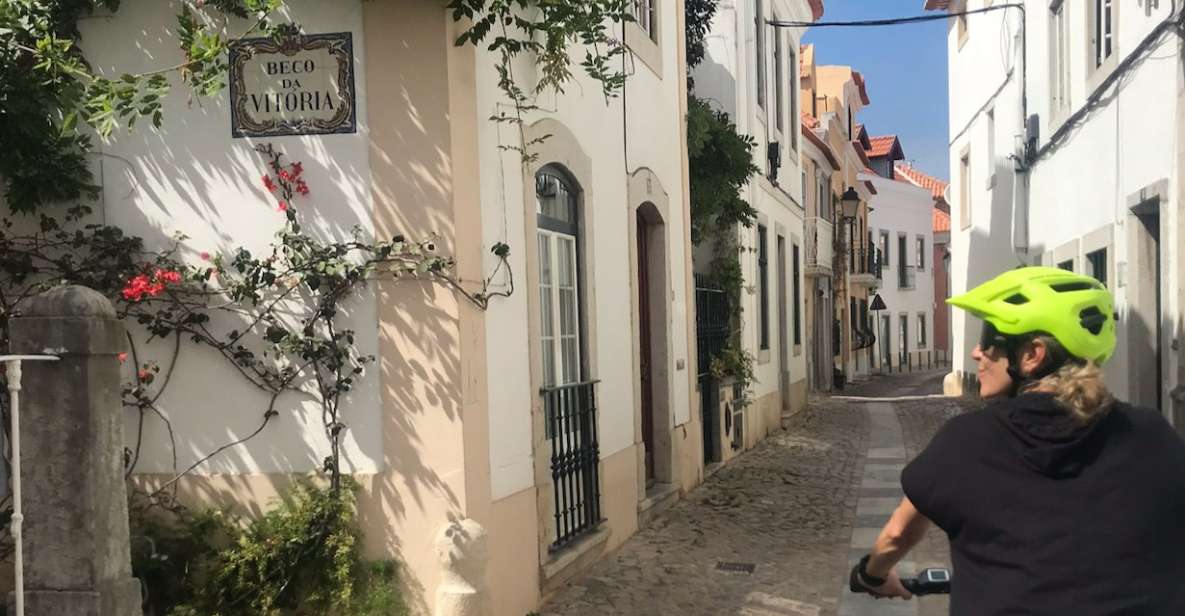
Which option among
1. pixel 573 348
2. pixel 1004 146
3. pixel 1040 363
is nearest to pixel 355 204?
pixel 573 348

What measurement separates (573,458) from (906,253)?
38252 mm

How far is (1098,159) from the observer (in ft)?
32.7

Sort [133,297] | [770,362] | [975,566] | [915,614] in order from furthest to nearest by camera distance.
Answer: [770,362]
[915,614]
[133,297]
[975,566]

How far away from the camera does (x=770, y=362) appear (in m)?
14.8

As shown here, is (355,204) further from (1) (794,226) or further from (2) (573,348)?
(1) (794,226)

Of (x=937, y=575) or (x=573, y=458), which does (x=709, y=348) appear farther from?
(x=937, y=575)

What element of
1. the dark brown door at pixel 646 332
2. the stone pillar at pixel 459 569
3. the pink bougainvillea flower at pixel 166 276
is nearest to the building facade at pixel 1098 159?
the dark brown door at pixel 646 332

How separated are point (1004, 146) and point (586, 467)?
11230mm

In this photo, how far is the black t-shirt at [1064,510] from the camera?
76.3 inches

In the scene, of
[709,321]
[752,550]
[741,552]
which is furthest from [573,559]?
[709,321]

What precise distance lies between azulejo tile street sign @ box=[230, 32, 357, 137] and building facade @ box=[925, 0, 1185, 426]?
5715 millimetres

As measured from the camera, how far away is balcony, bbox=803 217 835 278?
24.0 metres

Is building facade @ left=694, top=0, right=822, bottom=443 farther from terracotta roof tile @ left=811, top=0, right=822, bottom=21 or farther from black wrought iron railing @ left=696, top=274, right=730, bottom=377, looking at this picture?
black wrought iron railing @ left=696, top=274, right=730, bottom=377

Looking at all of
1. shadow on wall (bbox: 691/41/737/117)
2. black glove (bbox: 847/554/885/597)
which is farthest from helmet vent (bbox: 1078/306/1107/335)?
shadow on wall (bbox: 691/41/737/117)
